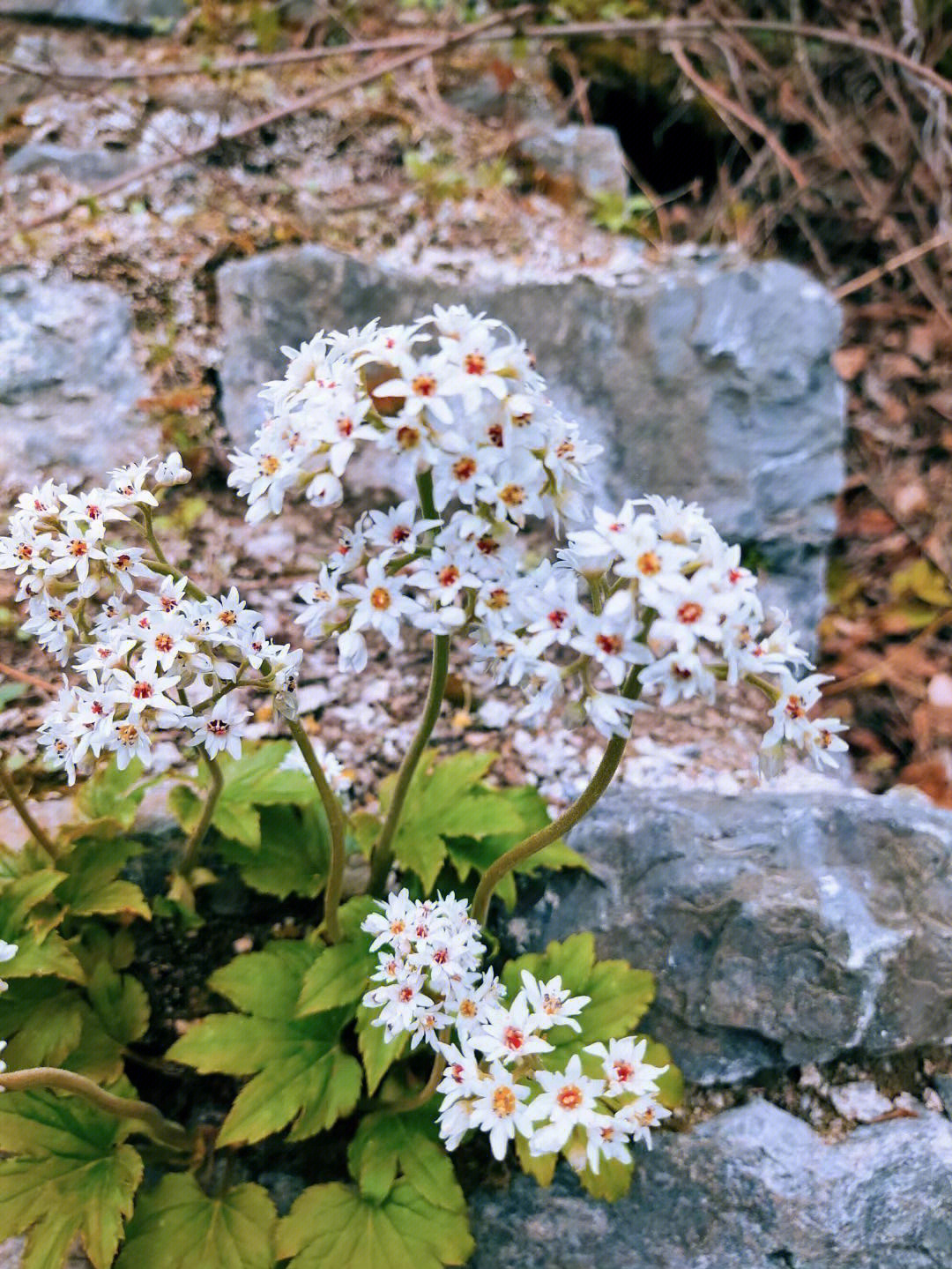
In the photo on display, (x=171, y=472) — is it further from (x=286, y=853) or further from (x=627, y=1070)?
(x=627, y=1070)

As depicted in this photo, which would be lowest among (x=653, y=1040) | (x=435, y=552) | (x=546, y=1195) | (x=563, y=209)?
(x=546, y=1195)

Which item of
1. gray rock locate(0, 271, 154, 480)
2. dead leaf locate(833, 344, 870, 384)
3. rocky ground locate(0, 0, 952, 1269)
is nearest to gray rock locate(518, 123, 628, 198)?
rocky ground locate(0, 0, 952, 1269)

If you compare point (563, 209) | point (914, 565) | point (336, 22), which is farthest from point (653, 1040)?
point (336, 22)

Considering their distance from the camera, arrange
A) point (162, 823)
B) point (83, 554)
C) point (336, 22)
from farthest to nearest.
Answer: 1. point (336, 22)
2. point (162, 823)
3. point (83, 554)

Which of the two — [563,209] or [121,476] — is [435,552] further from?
[563,209]

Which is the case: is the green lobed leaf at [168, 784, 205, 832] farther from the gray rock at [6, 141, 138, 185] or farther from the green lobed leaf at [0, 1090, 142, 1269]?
the gray rock at [6, 141, 138, 185]

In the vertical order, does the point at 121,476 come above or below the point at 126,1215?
above

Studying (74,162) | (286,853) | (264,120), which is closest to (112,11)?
(74,162)
